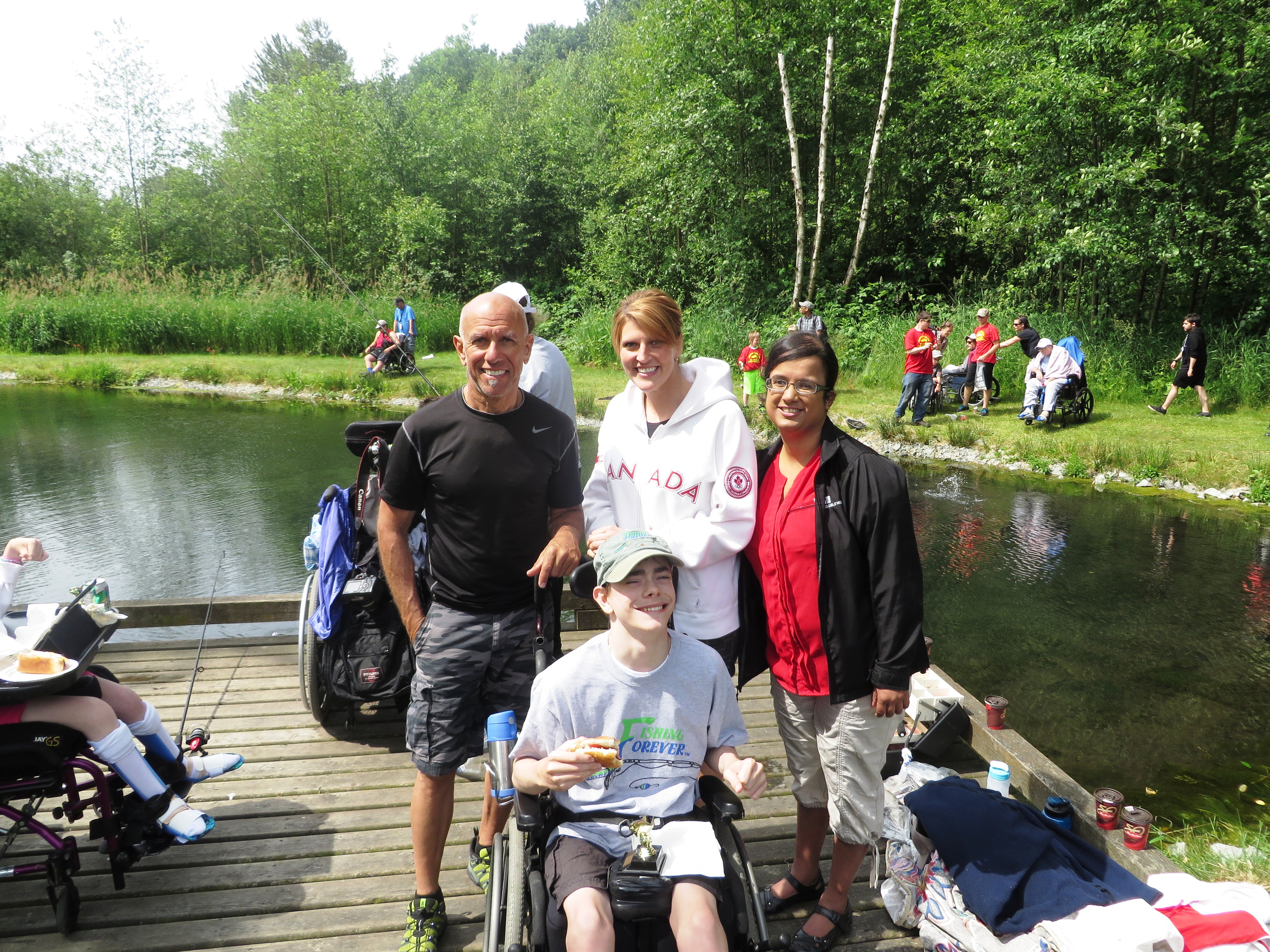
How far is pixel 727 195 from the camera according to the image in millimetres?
21906

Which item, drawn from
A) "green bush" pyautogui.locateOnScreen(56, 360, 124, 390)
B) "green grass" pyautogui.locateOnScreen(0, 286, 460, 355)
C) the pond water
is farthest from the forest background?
the pond water

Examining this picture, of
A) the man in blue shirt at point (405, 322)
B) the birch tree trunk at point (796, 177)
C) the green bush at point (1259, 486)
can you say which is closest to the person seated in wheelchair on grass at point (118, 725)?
the green bush at point (1259, 486)

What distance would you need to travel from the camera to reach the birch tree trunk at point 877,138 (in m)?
17.9

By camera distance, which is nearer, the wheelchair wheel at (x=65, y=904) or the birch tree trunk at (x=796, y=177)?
the wheelchair wheel at (x=65, y=904)

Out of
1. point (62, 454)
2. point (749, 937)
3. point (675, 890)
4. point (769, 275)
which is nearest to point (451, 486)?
point (675, 890)

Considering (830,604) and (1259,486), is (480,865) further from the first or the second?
(1259,486)

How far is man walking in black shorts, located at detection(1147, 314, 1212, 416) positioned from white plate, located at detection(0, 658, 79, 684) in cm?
1437

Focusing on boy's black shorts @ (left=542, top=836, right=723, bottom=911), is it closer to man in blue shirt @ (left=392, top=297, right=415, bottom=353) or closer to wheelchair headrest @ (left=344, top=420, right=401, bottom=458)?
wheelchair headrest @ (left=344, top=420, right=401, bottom=458)

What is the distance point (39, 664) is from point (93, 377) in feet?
Result: 58.5

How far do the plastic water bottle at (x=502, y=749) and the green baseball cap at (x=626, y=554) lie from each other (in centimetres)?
43

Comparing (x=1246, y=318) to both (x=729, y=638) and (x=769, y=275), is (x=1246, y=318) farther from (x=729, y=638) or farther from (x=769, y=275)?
(x=729, y=638)

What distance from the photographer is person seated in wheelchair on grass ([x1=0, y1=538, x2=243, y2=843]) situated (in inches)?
101

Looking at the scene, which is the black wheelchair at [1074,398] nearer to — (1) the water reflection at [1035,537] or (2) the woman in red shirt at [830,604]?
(1) the water reflection at [1035,537]

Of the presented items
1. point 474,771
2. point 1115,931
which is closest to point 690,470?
point 1115,931
